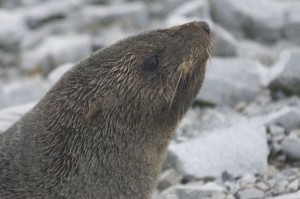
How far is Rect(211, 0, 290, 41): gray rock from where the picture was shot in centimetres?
1232

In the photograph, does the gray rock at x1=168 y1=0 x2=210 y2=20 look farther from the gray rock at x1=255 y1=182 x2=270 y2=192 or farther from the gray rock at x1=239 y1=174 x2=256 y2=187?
the gray rock at x1=255 y1=182 x2=270 y2=192

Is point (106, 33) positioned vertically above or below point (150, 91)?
above

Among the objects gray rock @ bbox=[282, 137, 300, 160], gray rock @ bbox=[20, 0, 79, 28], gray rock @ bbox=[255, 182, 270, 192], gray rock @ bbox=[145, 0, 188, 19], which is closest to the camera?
gray rock @ bbox=[255, 182, 270, 192]

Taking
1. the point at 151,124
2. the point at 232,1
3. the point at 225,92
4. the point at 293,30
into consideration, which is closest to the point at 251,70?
the point at 225,92

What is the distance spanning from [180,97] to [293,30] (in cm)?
563

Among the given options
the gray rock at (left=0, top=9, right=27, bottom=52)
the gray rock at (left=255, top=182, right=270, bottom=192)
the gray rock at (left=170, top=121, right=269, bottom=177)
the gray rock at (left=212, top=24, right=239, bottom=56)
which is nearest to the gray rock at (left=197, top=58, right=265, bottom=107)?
the gray rock at (left=212, top=24, right=239, bottom=56)

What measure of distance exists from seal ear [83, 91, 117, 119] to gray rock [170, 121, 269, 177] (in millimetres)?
1655

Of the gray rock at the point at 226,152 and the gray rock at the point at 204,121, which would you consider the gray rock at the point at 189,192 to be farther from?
the gray rock at the point at 204,121

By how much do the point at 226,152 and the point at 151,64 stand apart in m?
1.85

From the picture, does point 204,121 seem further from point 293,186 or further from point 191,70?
point 191,70

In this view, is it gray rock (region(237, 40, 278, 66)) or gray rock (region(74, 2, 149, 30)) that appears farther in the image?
gray rock (region(74, 2, 149, 30))

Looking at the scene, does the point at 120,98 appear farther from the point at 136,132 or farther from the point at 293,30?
the point at 293,30

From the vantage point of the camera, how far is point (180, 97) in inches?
269

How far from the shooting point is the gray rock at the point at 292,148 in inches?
314
